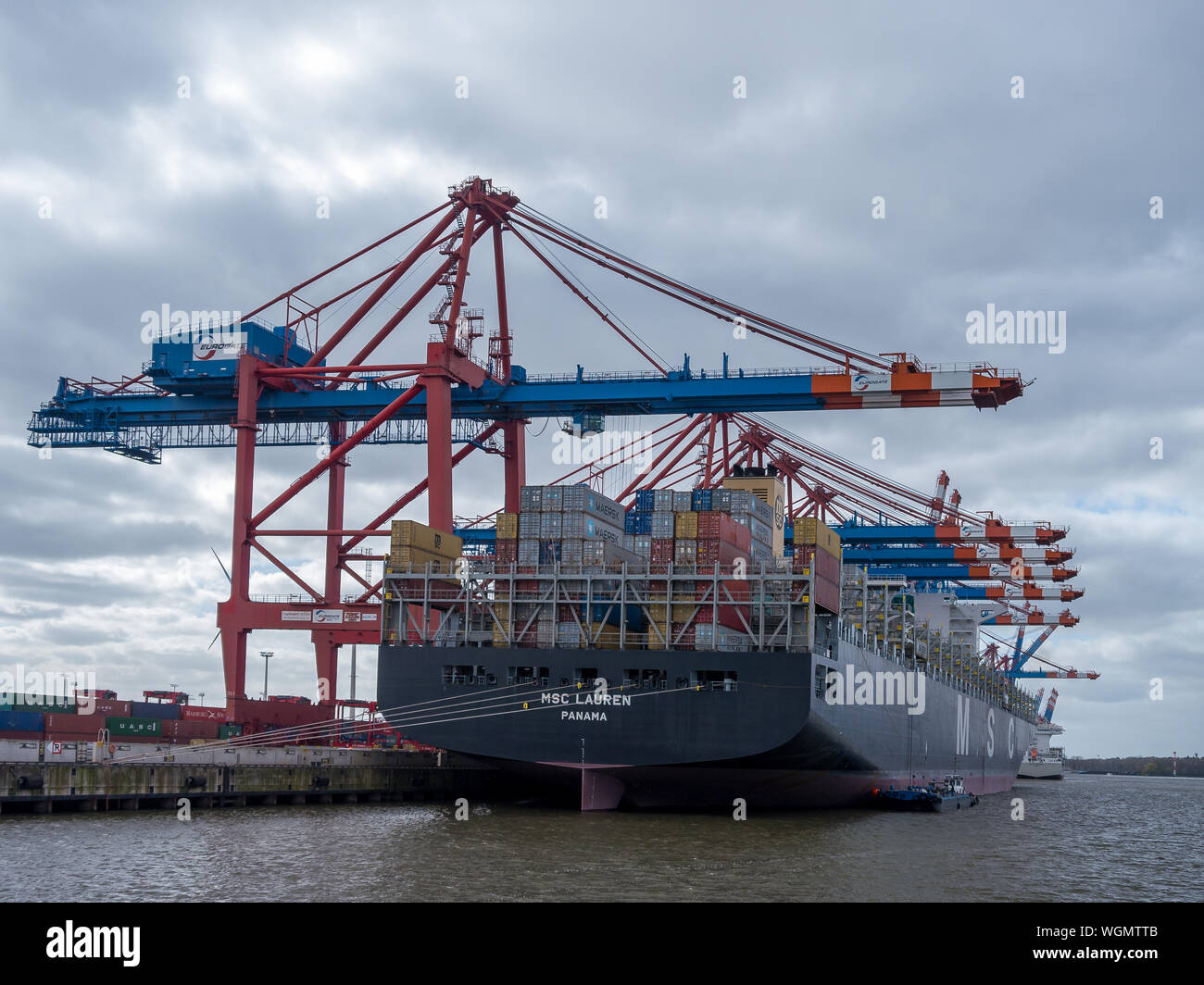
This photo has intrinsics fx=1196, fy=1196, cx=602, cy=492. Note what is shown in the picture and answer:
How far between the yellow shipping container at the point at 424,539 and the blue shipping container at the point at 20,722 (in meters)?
14.1

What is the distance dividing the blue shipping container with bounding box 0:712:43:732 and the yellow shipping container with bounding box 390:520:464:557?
14.1 meters

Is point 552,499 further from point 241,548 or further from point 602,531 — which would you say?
point 241,548

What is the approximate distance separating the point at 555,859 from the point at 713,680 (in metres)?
11.4

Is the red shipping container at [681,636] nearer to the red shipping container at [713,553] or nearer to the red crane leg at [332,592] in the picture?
the red shipping container at [713,553]

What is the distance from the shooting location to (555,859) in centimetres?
2453

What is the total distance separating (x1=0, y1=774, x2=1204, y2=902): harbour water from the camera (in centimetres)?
2066

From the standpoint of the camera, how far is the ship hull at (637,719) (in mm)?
34281

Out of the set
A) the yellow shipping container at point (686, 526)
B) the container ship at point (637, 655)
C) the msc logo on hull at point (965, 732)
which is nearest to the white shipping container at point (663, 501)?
the container ship at point (637, 655)

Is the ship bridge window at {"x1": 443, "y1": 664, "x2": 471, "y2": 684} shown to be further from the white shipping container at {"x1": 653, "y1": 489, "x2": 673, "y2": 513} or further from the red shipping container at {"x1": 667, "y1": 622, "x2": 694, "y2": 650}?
the white shipping container at {"x1": 653, "y1": 489, "x2": 673, "y2": 513}

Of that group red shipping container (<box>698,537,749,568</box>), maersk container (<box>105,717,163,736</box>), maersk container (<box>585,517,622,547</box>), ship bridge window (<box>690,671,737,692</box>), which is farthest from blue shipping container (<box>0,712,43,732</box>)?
red shipping container (<box>698,537,749,568</box>)

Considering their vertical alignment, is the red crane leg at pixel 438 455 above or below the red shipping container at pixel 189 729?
above

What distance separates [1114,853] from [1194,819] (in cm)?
2623

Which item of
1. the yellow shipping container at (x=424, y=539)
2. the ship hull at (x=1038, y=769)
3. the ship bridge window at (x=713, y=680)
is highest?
the yellow shipping container at (x=424, y=539)
